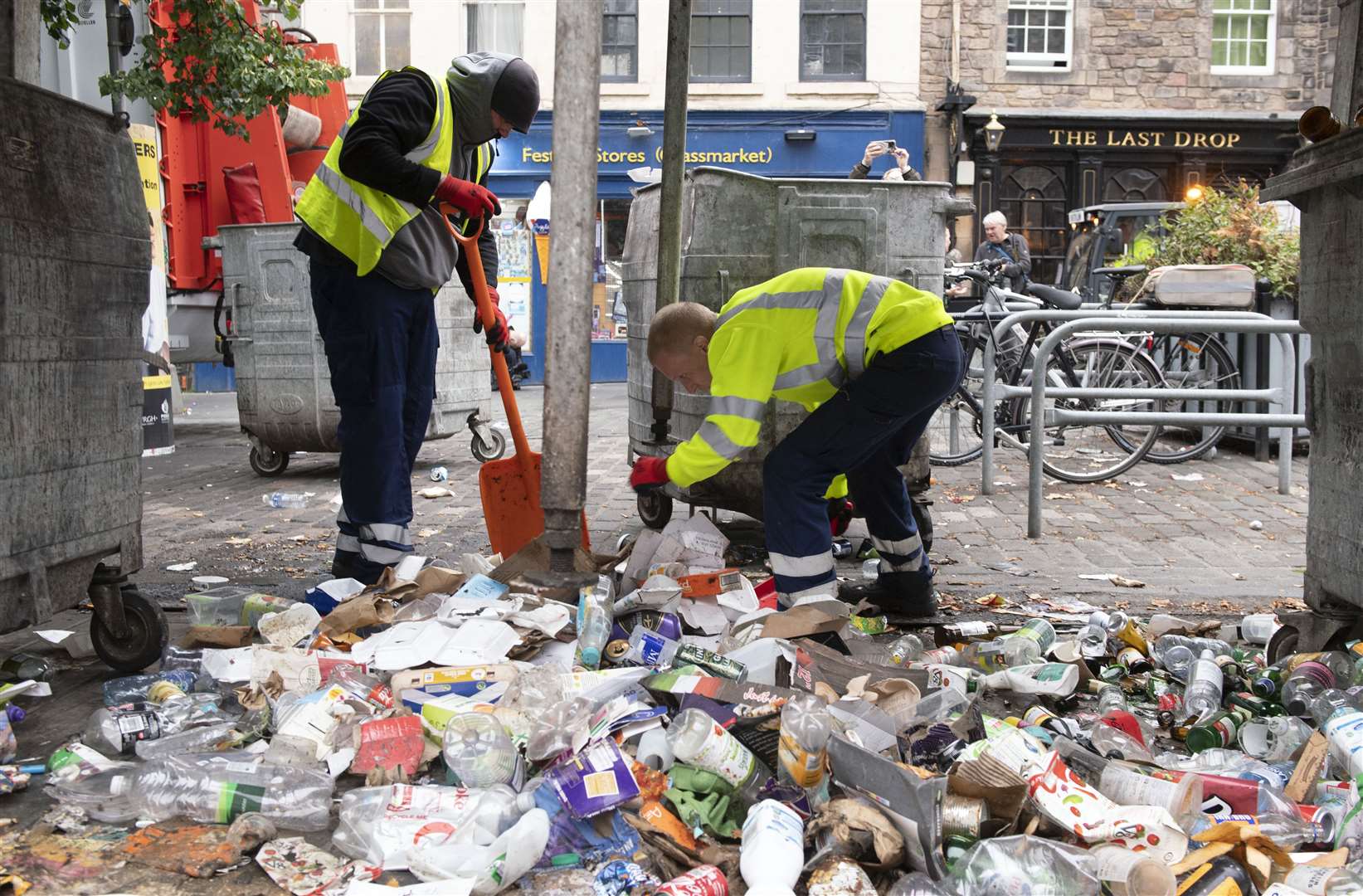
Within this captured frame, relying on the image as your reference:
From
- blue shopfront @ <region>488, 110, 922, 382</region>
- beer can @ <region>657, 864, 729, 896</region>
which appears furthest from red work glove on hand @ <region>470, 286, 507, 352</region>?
blue shopfront @ <region>488, 110, 922, 382</region>

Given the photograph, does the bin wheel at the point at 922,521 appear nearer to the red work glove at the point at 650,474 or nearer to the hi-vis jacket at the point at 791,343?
the hi-vis jacket at the point at 791,343

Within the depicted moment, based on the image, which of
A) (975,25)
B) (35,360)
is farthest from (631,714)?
(975,25)

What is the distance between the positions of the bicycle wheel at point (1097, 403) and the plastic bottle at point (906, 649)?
4.23 meters

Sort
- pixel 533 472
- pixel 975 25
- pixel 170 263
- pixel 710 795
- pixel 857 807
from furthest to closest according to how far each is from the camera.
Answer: pixel 975 25, pixel 170 263, pixel 533 472, pixel 710 795, pixel 857 807

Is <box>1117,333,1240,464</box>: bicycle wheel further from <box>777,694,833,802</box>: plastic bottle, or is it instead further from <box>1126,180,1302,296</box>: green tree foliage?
<box>777,694,833,802</box>: plastic bottle

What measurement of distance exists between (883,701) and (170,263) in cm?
785

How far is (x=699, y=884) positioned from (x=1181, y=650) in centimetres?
199

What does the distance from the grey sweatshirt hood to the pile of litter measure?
1586mm

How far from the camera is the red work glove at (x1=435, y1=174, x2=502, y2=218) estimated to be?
387 cm

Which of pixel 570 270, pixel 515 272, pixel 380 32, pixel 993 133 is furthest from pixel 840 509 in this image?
pixel 380 32

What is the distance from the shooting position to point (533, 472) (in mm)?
4453

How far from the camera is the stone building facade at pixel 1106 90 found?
57.4 ft

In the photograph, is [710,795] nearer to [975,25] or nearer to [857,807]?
[857,807]

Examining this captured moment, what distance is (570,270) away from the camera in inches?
148
